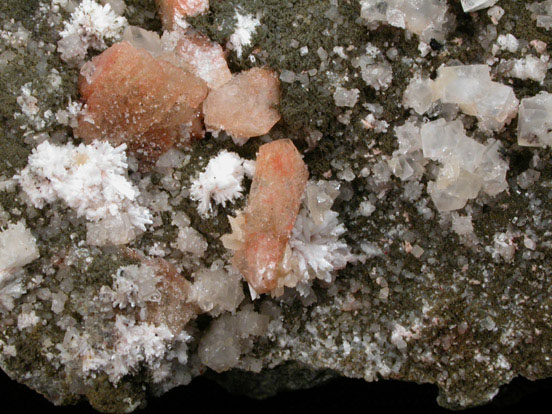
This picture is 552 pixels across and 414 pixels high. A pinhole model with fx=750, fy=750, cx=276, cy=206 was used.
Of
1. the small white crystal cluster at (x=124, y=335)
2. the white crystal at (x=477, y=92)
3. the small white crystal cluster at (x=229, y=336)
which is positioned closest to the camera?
the white crystal at (x=477, y=92)

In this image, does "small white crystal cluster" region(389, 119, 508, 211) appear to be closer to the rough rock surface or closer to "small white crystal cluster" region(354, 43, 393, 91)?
the rough rock surface

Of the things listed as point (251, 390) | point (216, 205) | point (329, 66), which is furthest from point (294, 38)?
point (251, 390)

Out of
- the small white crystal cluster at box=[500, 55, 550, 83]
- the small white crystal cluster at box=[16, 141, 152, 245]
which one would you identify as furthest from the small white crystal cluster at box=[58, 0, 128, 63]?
the small white crystal cluster at box=[500, 55, 550, 83]

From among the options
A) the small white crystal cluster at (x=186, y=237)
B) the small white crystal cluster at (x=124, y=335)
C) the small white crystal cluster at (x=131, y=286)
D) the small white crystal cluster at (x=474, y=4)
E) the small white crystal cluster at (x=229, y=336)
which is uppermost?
the small white crystal cluster at (x=474, y=4)

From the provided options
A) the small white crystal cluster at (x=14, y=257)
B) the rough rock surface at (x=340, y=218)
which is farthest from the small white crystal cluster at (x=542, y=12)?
the small white crystal cluster at (x=14, y=257)

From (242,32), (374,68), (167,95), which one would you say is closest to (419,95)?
(374,68)

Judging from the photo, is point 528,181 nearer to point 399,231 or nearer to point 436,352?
point 399,231

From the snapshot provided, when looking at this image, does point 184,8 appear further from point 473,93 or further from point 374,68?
point 473,93

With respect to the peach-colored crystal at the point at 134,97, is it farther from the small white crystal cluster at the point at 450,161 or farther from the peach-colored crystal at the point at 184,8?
the small white crystal cluster at the point at 450,161
